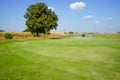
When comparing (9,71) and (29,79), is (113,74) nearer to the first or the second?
(29,79)

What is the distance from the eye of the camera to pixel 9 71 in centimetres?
744

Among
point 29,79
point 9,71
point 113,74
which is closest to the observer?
point 29,79

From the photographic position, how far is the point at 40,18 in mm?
46406

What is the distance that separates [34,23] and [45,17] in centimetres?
411

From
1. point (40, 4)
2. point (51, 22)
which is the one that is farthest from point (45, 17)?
point (40, 4)

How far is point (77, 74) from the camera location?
6.78 meters

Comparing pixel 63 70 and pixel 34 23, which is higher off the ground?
pixel 34 23

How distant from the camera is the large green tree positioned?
152ft

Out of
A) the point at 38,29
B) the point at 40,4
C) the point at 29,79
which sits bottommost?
the point at 29,79

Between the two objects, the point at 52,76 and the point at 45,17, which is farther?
the point at 45,17

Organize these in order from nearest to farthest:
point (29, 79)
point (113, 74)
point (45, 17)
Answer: point (29, 79), point (113, 74), point (45, 17)

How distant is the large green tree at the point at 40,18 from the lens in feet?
152

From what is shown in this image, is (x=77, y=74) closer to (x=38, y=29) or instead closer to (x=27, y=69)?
(x=27, y=69)

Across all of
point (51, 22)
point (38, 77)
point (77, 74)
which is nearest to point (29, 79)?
point (38, 77)
